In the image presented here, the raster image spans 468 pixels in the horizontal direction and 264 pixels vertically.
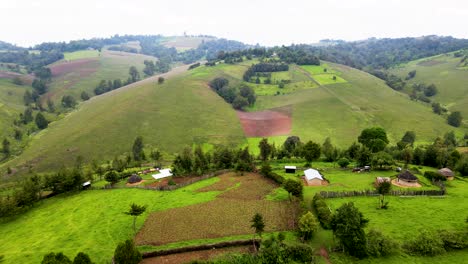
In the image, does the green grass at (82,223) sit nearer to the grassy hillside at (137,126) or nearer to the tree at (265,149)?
the tree at (265,149)

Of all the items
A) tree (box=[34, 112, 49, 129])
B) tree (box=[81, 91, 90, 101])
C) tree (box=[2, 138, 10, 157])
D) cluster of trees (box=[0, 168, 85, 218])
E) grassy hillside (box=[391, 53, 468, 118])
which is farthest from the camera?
tree (box=[81, 91, 90, 101])

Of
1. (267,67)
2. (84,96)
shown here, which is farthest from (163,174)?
(267,67)

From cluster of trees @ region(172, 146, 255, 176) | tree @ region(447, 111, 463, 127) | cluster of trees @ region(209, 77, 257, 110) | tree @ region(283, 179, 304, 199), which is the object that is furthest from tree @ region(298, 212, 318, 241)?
tree @ region(447, 111, 463, 127)

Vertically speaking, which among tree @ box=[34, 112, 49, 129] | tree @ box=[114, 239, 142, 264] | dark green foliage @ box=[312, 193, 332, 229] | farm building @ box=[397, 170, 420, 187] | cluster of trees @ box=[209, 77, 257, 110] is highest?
cluster of trees @ box=[209, 77, 257, 110]

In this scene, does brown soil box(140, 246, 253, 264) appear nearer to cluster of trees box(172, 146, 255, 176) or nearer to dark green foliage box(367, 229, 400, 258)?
dark green foliage box(367, 229, 400, 258)

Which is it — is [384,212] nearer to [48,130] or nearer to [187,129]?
[187,129]

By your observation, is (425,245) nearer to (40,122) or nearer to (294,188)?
(294,188)

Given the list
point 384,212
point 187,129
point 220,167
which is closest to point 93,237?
point 220,167
